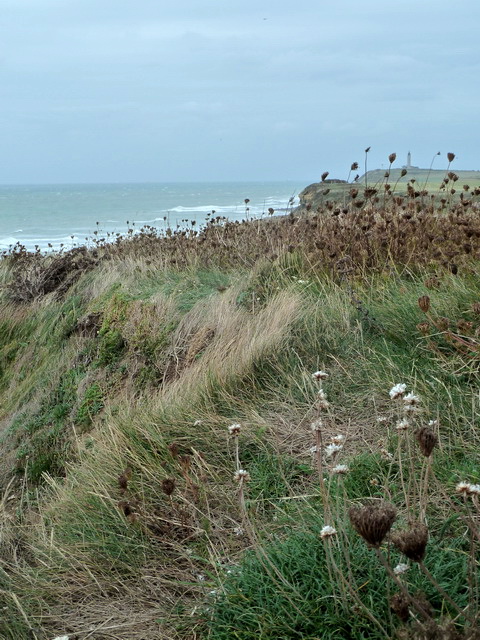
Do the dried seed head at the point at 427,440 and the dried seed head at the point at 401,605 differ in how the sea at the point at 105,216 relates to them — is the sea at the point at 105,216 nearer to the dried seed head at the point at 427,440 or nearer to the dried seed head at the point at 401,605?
the dried seed head at the point at 427,440

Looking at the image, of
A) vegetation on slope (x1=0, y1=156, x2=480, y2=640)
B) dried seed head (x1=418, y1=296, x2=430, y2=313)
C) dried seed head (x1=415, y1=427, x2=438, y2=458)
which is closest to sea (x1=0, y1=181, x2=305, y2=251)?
vegetation on slope (x1=0, y1=156, x2=480, y2=640)

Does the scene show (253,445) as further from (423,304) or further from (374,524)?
(374,524)

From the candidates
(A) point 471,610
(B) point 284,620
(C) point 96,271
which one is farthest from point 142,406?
(C) point 96,271

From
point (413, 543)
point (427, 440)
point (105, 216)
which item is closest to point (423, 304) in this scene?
point (427, 440)

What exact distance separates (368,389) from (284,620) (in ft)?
6.01

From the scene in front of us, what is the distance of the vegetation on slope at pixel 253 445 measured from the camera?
2.10 metres

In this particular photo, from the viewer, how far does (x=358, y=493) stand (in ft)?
8.72

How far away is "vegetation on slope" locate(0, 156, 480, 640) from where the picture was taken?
2100 millimetres

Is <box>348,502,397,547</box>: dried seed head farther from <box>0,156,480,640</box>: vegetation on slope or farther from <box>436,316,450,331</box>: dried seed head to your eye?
<box>436,316,450,331</box>: dried seed head

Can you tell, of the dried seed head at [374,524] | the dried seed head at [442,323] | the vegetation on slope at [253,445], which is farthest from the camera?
the dried seed head at [442,323]

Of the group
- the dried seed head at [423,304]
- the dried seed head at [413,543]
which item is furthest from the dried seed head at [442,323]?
the dried seed head at [413,543]

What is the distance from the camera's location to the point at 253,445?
11.2ft

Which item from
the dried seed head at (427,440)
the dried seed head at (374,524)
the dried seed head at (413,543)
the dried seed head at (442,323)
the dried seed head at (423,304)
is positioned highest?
the dried seed head at (423,304)

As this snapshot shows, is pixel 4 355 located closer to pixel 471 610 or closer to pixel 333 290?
pixel 333 290
